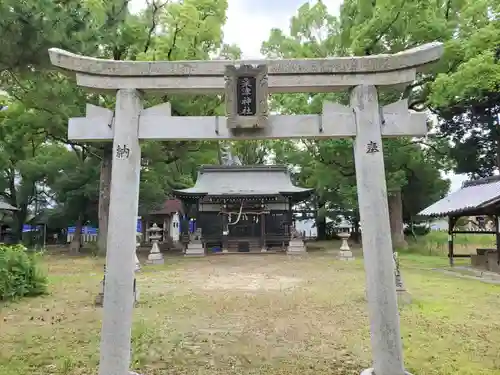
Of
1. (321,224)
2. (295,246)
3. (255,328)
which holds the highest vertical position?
(321,224)

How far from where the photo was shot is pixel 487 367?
209 inches

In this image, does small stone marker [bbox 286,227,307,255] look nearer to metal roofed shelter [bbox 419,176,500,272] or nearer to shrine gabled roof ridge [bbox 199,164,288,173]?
shrine gabled roof ridge [bbox 199,164,288,173]

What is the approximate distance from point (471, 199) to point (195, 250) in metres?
14.6

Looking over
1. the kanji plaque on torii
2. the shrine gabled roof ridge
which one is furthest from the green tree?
the kanji plaque on torii

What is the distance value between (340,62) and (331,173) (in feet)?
64.3

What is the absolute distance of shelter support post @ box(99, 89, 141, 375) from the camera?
4.63m

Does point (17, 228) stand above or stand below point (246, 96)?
below

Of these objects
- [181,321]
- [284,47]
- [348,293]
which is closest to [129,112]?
[181,321]

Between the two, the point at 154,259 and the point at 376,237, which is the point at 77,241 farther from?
the point at 376,237

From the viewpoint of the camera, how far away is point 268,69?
5.05m

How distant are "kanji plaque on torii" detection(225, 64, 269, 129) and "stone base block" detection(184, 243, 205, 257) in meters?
18.9

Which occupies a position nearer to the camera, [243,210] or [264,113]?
[264,113]

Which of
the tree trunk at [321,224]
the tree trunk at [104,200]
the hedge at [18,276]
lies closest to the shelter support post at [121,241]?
the hedge at [18,276]

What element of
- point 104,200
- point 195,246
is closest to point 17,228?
point 104,200
